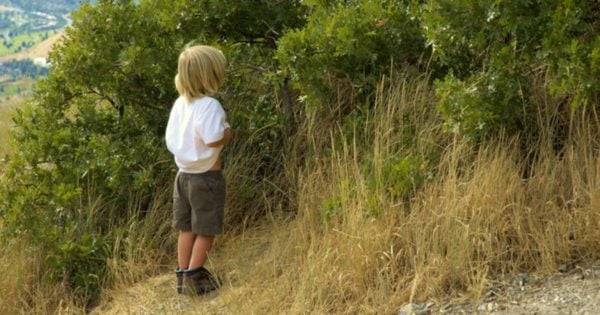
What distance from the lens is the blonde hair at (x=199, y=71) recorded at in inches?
205

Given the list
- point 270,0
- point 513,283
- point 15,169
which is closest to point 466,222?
point 513,283

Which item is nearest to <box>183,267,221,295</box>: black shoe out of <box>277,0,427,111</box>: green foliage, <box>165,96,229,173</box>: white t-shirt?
<box>165,96,229,173</box>: white t-shirt

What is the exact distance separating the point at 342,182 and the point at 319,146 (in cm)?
114

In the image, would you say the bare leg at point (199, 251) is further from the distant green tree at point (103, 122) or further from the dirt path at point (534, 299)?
the distant green tree at point (103, 122)

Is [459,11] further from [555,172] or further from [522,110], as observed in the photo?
[555,172]

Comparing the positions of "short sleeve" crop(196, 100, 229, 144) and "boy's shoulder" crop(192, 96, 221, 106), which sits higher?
"boy's shoulder" crop(192, 96, 221, 106)

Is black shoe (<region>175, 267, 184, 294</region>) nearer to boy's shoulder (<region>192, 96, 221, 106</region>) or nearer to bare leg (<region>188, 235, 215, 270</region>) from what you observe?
bare leg (<region>188, 235, 215, 270</region>)

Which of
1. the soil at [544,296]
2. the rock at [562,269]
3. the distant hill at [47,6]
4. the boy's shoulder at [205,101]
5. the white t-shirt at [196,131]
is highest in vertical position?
the boy's shoulder at [205,101]

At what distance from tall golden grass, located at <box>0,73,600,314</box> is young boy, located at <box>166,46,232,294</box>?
24 centimetres

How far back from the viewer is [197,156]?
525 centimetres

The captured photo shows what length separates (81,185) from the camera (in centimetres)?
643

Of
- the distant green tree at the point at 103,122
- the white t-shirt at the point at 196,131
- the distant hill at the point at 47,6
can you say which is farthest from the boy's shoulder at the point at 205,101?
the distant hill at the point at 47,6

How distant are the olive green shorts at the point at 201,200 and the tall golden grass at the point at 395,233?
39 cm

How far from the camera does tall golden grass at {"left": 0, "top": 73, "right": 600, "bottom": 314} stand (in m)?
4.68
